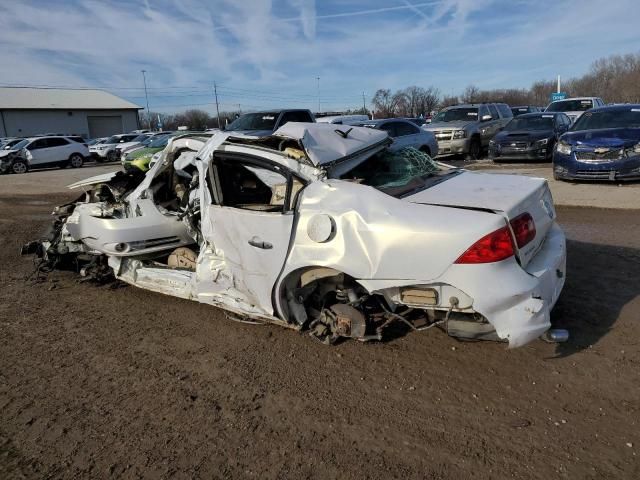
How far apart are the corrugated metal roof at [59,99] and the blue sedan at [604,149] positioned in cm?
5436

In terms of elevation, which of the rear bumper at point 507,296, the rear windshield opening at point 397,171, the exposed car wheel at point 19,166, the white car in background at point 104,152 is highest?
the white car in background at point 104,152

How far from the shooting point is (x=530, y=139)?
1387cm

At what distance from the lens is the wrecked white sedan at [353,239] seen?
115 inches

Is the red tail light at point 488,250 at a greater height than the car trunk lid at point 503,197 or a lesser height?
lesser

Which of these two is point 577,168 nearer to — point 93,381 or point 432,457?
point 432,457

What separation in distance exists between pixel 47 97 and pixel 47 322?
60776 mm

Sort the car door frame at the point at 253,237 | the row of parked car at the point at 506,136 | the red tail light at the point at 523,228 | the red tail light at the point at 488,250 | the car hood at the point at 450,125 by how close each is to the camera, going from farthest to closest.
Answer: the car hood at the point at 450,125, the row of parked car at the point at 506,136, the car door frame at the point at 253,237, the red tail light at the point at 523,228, the red tail light at the point at 488,250

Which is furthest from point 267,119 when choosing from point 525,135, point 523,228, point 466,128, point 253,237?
point 523,228

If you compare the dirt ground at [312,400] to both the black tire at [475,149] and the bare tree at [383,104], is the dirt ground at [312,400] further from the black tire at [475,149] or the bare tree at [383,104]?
the bare tree at [383,104]

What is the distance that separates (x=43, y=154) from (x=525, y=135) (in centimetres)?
2321

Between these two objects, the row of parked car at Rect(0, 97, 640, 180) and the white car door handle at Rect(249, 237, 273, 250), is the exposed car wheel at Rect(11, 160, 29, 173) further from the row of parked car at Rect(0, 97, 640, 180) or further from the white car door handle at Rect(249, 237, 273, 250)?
the white car door handle at Rect(249, 237, 273, 250)

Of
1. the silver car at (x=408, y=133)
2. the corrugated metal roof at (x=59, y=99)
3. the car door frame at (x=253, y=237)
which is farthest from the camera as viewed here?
the corrugated metal roof at (x=59, y=99)

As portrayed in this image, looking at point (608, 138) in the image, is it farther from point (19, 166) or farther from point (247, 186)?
point (19, 166)

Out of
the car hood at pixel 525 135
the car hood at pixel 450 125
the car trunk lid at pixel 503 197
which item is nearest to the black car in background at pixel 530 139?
the car hood at pixel 525 135
